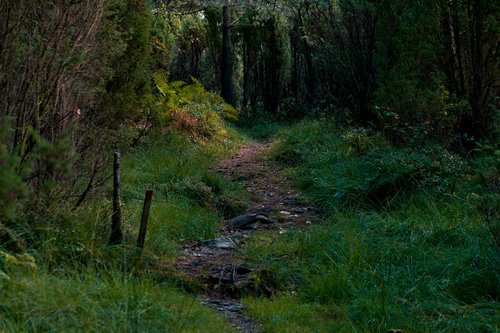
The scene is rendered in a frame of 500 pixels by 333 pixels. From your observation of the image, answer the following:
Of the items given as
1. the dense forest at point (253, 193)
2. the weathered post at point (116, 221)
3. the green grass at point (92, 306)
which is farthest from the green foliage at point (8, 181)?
the weathered post at point (116, 221)

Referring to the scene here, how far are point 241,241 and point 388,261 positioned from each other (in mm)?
1785

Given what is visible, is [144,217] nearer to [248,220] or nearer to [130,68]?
[248,220]

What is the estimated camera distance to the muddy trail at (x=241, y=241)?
16.9 feet

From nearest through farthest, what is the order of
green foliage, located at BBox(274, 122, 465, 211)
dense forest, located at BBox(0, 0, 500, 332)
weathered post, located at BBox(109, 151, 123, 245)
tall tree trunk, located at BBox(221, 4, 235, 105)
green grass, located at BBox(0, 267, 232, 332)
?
green grass, located at BBox(0, 267, 232, 332) < dense forest, located at BBox(0, 0, 500, 332) < weathered post, located at BBox(109, 151, 123, 245) < green foliage, located at BBox(274, 122, 465, 211) < tall tree trunk, located at BBox(221, 4, 235, 105)

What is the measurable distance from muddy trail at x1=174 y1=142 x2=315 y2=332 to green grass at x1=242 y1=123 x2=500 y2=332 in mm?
151

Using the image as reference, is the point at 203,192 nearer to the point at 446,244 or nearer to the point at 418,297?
the point at 446,244

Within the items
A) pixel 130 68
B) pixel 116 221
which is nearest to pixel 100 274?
pixel 116 221

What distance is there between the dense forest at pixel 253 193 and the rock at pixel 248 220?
0.08 feet

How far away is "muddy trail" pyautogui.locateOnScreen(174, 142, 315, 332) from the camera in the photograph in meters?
5.16

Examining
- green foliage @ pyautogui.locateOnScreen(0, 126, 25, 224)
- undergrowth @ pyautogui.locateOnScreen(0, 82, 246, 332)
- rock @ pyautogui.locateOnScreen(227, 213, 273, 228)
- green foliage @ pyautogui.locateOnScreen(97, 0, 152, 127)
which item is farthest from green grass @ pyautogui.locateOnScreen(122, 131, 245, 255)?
green foliage @ pyautogui.locateOnScreen(0, 126, 25, 224)

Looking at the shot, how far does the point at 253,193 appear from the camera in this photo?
9.08 meters

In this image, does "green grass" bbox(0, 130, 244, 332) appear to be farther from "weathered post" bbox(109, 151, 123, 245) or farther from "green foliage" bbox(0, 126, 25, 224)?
"green foliage" bbox(0, 126, 25, 224)

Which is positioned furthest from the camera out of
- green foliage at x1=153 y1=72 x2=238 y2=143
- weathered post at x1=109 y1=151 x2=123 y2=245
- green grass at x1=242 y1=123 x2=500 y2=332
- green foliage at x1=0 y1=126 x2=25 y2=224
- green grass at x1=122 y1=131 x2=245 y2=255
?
green foliage at x1=153 y1=72 x2=238 y2=143

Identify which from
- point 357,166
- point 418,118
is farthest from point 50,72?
point 418,118
